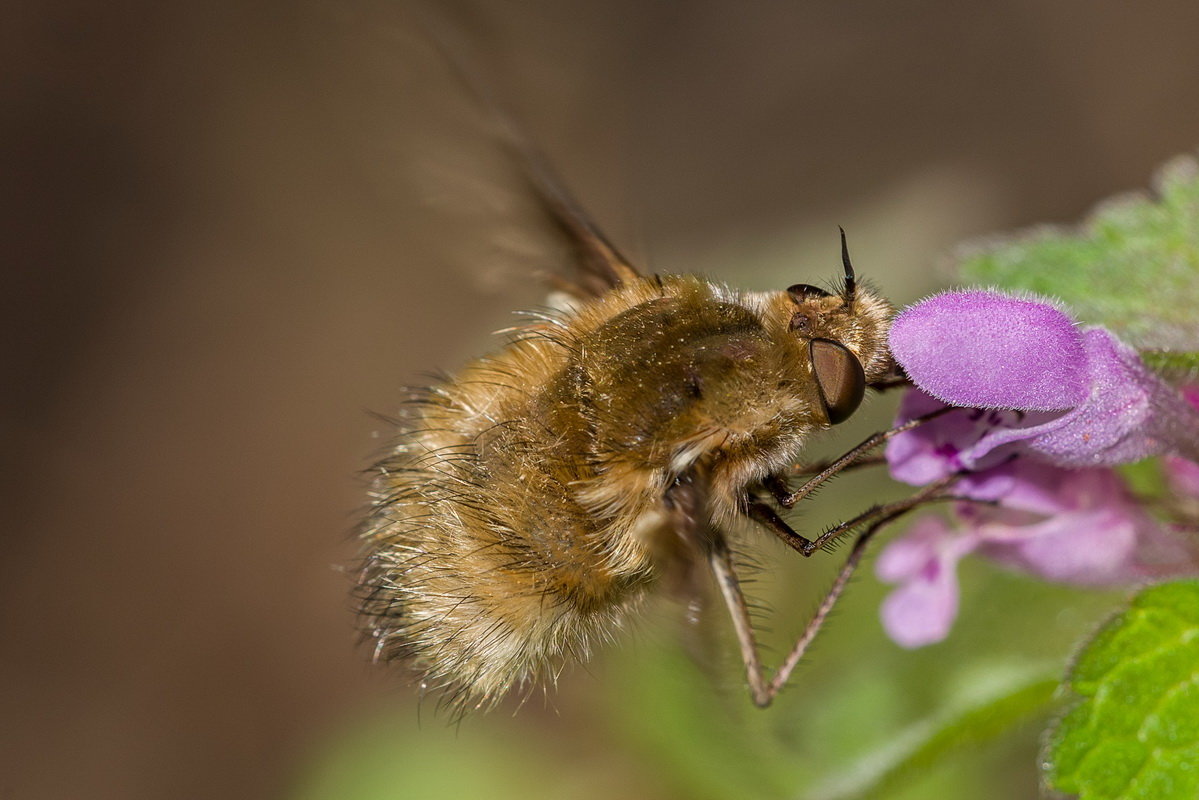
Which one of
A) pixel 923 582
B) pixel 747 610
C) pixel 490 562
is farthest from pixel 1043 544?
pixel 490 562

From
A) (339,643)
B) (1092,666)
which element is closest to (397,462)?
(1092,666)

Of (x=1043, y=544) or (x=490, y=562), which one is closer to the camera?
(x=490, y=562)

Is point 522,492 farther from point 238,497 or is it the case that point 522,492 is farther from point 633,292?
point 238,497

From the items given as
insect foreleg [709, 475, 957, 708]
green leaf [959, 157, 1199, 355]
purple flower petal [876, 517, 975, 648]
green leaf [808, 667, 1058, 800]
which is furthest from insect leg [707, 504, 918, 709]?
green leaf [959, 157, 1199, 355]

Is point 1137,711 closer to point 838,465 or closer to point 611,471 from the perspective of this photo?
point 838,465

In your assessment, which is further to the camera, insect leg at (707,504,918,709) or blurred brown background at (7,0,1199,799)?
blurred brown background at (7,0,1199,799)

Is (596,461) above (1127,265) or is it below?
above

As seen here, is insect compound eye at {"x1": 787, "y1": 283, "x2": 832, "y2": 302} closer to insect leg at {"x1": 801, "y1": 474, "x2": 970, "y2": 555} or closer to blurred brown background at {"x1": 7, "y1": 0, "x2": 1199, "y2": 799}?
insect leg at {"x1": 801, "y1": 474, "x2": 970, "y2": 555}
